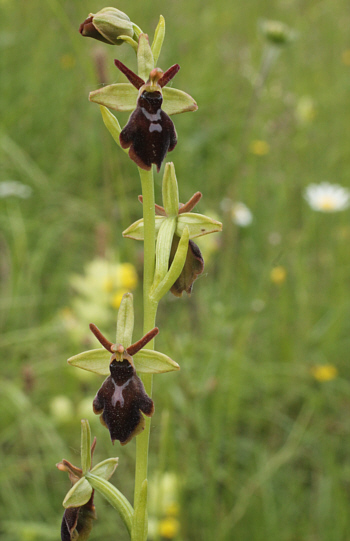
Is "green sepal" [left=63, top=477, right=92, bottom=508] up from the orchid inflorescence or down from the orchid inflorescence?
down

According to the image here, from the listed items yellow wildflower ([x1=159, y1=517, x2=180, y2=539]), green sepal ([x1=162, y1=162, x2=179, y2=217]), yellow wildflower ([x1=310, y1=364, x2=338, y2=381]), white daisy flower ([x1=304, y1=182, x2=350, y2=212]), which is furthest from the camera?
white daisy flower ([x1=304, y1=182, x2=350, y2=212])

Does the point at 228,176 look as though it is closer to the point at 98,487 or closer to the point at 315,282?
the point at 315,282

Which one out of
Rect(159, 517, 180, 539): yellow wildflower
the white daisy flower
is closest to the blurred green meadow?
Rect(159, 517, 180, 539): yellow wildflower

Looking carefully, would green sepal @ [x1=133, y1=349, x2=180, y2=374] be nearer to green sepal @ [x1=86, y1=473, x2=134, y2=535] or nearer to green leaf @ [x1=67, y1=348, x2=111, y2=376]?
green leaf @ [x1=67, y1=348, x2=111, y2=376]

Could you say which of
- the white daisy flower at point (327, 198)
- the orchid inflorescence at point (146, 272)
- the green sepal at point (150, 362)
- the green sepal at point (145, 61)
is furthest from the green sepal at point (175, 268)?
the white daisy flower at point (327, 198)

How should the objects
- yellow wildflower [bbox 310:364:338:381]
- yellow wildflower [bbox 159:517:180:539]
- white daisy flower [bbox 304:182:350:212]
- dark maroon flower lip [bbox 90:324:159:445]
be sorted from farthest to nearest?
white daisy flower [bbox 304:182:350:212], yellow wildflower [bbox 310:364:338:381], yellow wildflower [bbox 159:517:180:539], dark maroon flower lip [bbox 90:324:159:445]

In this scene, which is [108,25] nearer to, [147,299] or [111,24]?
[111,24]

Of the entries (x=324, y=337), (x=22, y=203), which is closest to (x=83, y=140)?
(x=22, y=203)
